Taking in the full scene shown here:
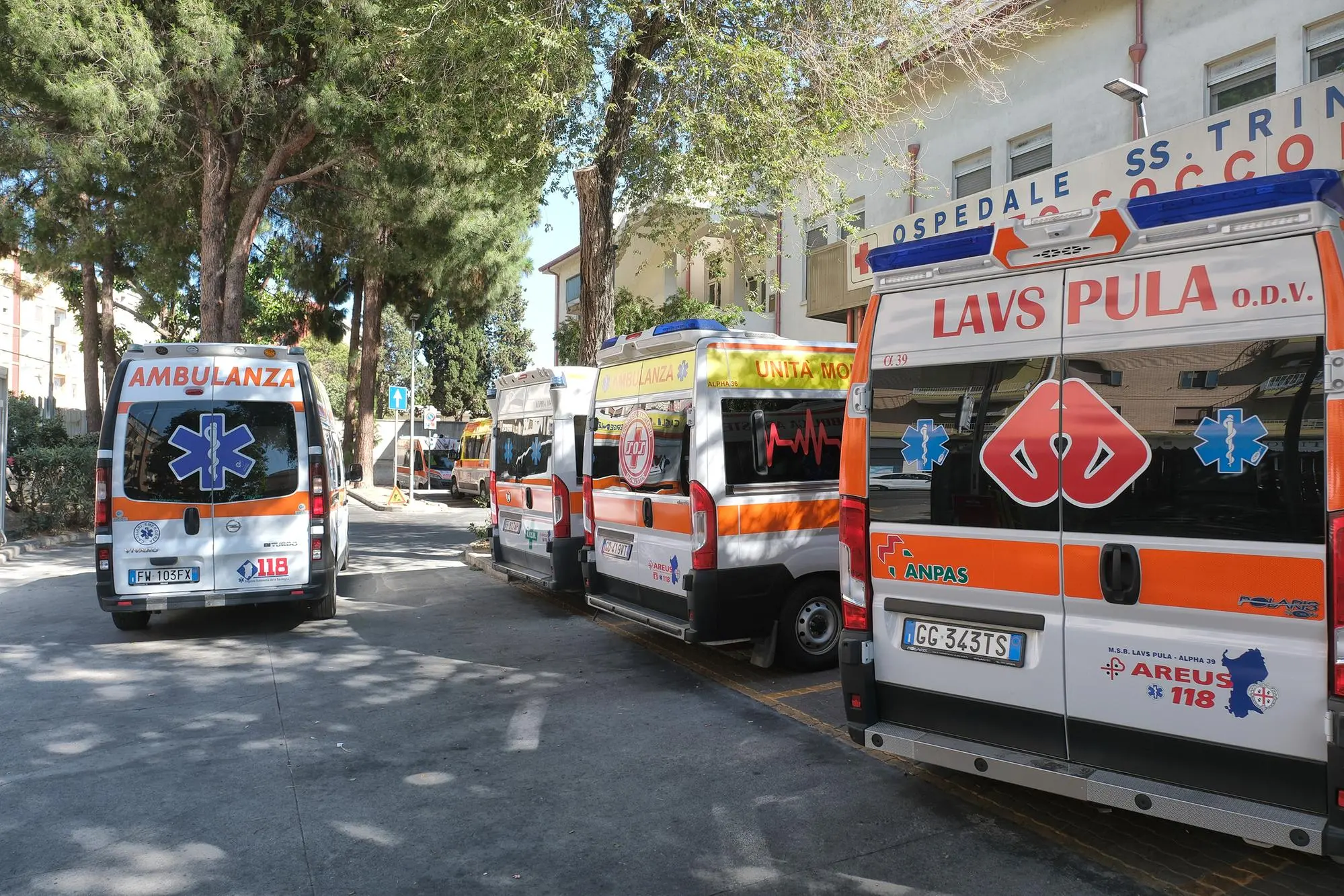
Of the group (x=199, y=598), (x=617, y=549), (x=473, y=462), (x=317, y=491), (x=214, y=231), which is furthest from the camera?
(x=473, y=462)

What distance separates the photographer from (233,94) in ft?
51.6

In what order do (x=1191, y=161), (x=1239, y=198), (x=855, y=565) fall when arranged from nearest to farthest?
1. (x=1239, y=198)
2. (x=855, y=565)
3. (x=1191, y=161)

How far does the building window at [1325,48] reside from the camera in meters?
10.3

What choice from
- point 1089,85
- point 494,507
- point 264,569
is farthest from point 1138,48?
point 264,569

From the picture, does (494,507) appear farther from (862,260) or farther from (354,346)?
(354,346)

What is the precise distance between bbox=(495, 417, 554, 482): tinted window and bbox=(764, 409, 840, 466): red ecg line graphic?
316 cm

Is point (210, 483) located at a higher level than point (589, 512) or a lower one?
higher

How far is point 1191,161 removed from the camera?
6.52 meters

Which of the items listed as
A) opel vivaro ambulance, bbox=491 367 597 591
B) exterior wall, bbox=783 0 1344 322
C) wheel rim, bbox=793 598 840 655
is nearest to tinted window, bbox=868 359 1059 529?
wheel rim, bbox=793 598 840 655

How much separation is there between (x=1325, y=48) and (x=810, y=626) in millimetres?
9782

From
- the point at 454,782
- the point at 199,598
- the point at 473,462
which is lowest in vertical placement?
the point at 454,782

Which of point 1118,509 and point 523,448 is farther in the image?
point 523,448

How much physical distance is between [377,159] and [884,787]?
1596 cm

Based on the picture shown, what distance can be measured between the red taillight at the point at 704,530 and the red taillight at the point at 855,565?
6.51 feet
